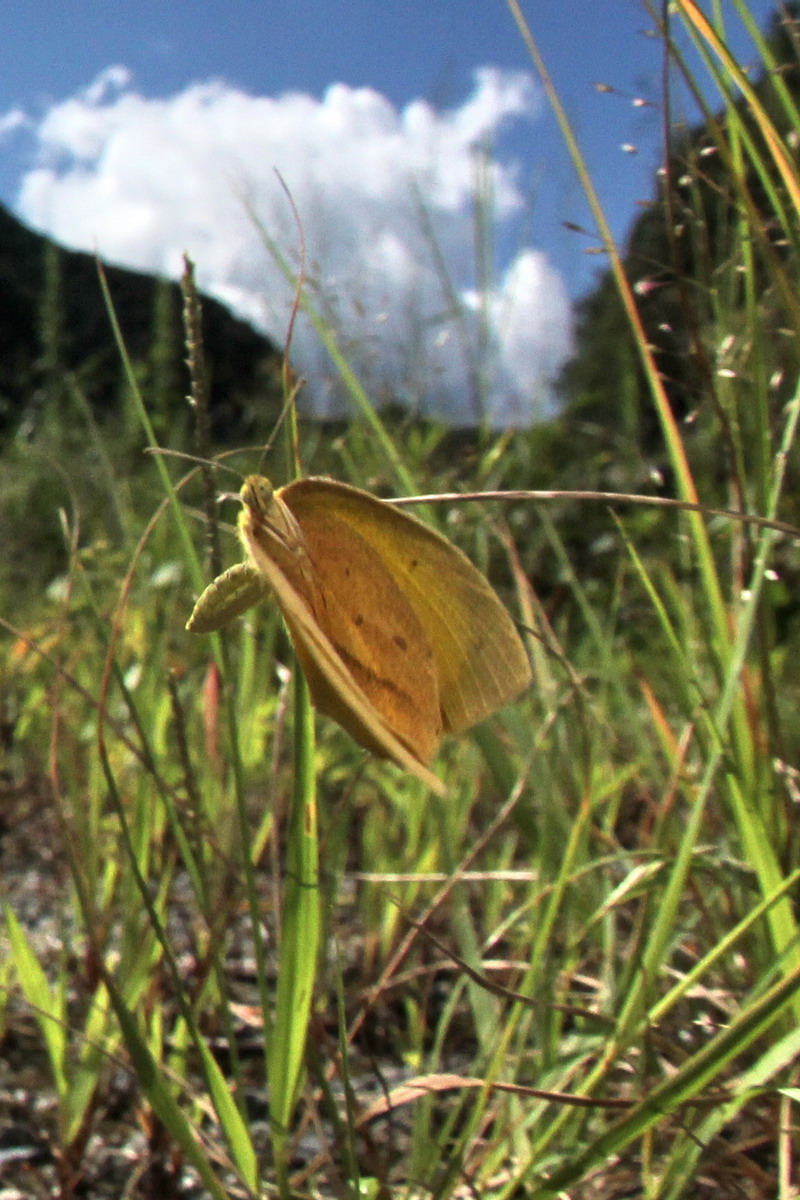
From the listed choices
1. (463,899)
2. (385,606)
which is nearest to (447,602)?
(385,606)

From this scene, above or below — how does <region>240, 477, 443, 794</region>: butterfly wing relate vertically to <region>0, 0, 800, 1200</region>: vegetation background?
above

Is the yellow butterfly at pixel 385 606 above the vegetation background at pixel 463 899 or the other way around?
above

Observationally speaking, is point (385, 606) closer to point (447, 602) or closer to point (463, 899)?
point (447, 602)

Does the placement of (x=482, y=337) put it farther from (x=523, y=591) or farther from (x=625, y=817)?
(x=625, y=817)

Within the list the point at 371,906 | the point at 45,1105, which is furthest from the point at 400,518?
the point at 371,906

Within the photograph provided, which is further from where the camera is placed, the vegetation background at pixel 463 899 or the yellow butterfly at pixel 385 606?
the vegetation background at pixel 463 899

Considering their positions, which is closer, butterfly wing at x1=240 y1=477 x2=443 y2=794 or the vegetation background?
butterfly wing at x1=240 y1=477 x2=443 y2=794
